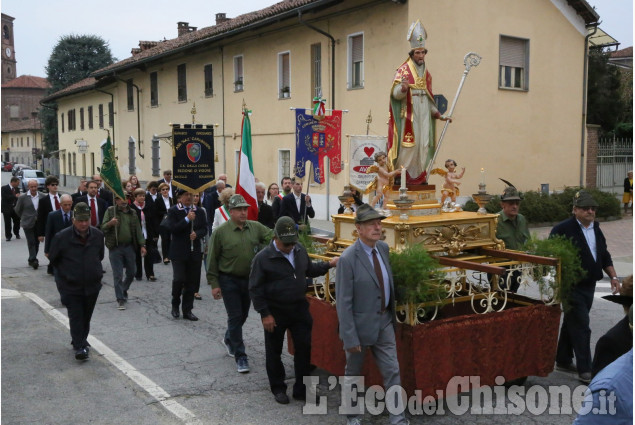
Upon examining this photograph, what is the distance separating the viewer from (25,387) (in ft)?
21.8

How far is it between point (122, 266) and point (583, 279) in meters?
6.89

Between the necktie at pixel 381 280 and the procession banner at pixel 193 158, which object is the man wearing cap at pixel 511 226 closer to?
the necktie at pixel 381 280

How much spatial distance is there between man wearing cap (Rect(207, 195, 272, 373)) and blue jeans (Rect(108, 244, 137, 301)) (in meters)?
3.64

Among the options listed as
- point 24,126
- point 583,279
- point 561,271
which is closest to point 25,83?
point 24,126

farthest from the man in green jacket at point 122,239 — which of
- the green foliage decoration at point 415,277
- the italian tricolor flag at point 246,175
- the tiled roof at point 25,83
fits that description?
the tiled roof at point 25,83

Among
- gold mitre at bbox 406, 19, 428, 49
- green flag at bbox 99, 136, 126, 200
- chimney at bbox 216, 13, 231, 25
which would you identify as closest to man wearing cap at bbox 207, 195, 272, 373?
gold mitre at bbox 406, 19, 428, 49

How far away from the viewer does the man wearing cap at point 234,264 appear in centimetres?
711

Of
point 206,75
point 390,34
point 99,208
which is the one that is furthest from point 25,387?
point 206,75

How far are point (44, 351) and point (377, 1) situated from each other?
1482 cm

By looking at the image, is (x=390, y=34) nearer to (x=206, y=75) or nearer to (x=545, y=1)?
(x=545, y=1)

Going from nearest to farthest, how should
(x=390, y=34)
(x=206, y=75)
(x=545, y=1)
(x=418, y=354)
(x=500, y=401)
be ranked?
(x=418, y=354) < (x=500, y=401) < (x=390, y=34) < (x=545, y=1) < (x=206, y=75)

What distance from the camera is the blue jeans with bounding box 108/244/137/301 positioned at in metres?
10.4

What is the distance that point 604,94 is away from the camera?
94.6ft

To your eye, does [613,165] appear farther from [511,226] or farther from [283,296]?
[283,296]
